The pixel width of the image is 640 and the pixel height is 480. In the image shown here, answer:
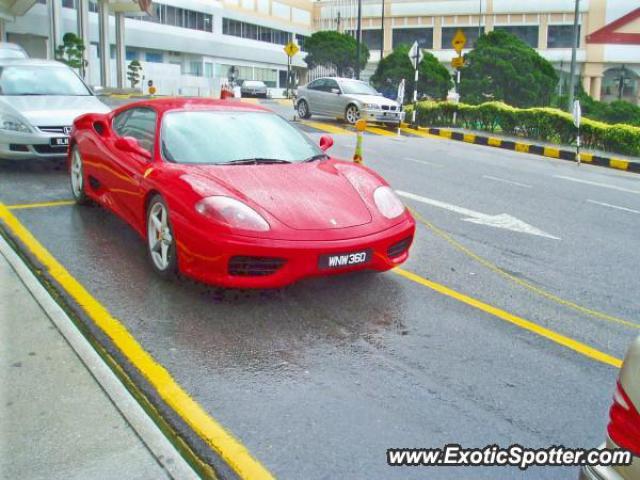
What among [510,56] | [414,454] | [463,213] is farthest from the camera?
[510,56]

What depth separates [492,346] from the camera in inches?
175

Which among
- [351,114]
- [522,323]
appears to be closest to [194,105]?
[522,323]

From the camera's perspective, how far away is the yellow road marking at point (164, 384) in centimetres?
309

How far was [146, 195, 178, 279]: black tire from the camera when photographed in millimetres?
5125

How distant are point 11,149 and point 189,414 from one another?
269 inches

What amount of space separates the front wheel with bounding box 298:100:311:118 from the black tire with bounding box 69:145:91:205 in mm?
15771

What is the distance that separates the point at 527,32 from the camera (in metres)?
70.9

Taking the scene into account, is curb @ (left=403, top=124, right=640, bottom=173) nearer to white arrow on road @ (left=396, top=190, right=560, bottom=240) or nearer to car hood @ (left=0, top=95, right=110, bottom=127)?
white arrow on road @ (left=396, top=190, right=560, bottom=240)

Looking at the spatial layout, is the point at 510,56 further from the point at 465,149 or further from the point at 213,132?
the point at 213,132

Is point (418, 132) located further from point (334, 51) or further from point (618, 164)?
point (334, 51)

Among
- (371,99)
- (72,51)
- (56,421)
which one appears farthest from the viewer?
(72,51)

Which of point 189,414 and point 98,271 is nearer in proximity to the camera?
point 189,414

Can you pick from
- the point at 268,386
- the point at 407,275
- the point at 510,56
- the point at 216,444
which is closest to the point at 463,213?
the point at 407,275

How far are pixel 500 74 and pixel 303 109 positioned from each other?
1659cm
